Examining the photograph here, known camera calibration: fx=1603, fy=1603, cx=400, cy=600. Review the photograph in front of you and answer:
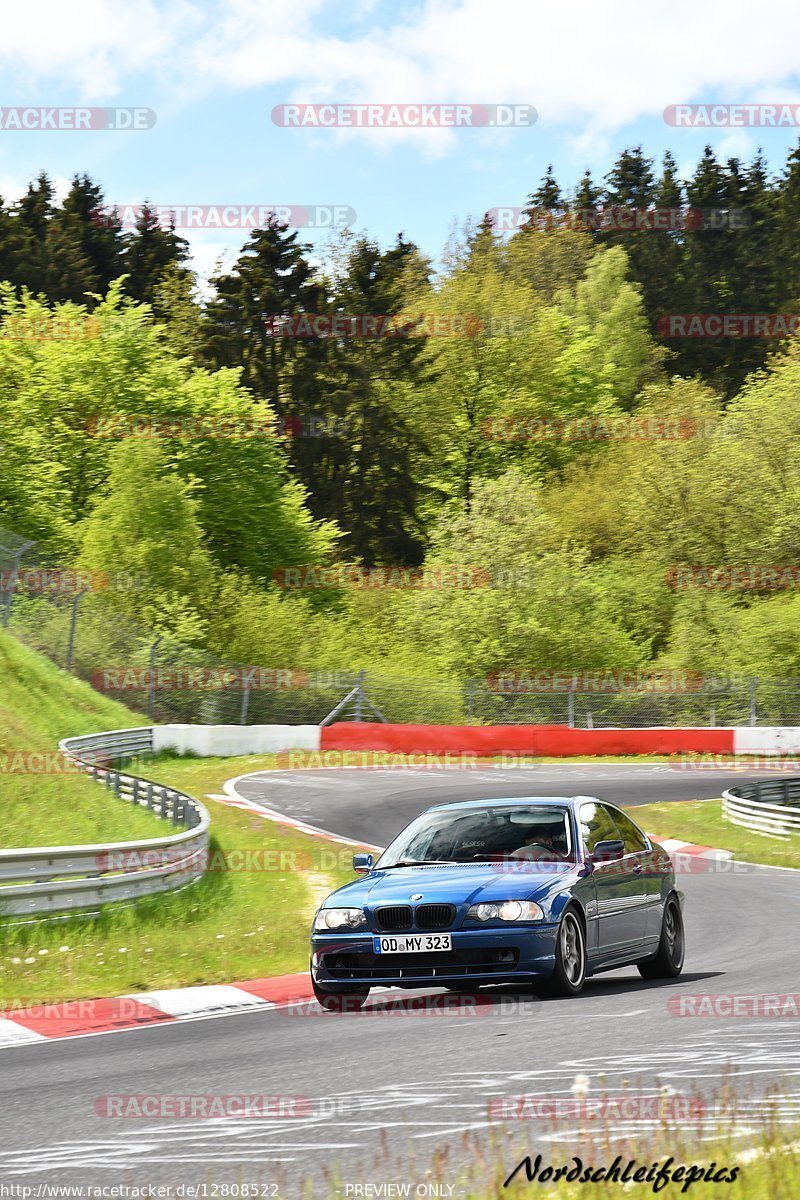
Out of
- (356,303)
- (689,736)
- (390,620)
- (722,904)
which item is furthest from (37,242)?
(722,904)

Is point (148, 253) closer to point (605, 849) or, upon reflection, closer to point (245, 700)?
point (245, 700)

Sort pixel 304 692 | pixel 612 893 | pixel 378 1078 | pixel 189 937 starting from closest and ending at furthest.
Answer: pixel 378 1078 < pixel 612 893 < pixel 189 937 < pixel 304 692

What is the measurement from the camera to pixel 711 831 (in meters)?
27.7

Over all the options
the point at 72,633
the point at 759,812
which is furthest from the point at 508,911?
the point at 72,633

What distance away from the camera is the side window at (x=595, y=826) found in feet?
37.1

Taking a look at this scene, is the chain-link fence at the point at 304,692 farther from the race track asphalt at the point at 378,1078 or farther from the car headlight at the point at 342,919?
the race track asphalt at the point at 378,1078

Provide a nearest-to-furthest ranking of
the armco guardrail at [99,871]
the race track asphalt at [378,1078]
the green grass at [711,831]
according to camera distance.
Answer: the race track asphalt at [378,1078] → the armco guardrail at [99,871] → the green grass at [711,831]

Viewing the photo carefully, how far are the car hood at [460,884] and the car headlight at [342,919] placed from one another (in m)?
0.05

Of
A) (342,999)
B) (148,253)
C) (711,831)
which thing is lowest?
(711,831)

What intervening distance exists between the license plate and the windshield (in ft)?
3.47

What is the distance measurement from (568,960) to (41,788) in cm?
1184

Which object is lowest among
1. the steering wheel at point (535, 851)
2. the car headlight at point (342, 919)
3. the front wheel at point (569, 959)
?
the front wheel at point (569, 959)

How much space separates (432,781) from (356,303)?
44.6 meters

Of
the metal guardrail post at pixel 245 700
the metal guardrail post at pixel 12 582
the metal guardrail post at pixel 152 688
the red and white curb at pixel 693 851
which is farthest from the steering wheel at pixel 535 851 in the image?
the metal guardrail post at pixel 245 700
